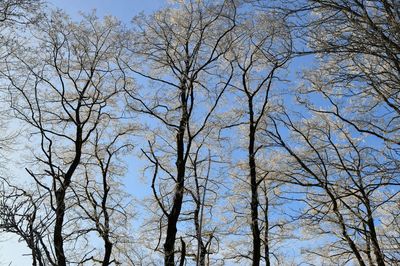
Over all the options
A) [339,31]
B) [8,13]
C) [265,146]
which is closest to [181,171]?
[265,146]

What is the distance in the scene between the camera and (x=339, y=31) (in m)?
4.51

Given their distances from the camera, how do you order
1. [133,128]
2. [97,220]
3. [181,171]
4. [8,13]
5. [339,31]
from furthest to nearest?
[133,128] < [97,220] < [181,171] < [8,13] < [339,31]

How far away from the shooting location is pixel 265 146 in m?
14.0

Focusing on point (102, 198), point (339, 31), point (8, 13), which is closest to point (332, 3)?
point (339, 31)

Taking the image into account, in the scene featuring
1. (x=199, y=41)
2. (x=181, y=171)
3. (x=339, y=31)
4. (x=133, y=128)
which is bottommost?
(x=339, y=31)

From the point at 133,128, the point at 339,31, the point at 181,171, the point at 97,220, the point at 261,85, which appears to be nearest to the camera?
the point at 339,31

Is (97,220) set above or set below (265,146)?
below

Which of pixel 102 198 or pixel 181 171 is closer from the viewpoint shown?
pixel 181 171

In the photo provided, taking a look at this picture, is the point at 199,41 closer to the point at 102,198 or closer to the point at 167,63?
the point at 167,63

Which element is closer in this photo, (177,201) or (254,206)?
(177,201)

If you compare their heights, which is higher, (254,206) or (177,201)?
(254,206)

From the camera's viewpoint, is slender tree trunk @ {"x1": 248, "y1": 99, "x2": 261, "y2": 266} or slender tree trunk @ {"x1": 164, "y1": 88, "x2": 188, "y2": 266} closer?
slender tree trunk @ {"x1": 164, "y1": 88, "x2": 188, "y2": 266}

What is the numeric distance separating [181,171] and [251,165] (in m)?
2.24

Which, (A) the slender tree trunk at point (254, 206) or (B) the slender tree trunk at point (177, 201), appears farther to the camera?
(A) the slender tree trunk at point (254, 206)
